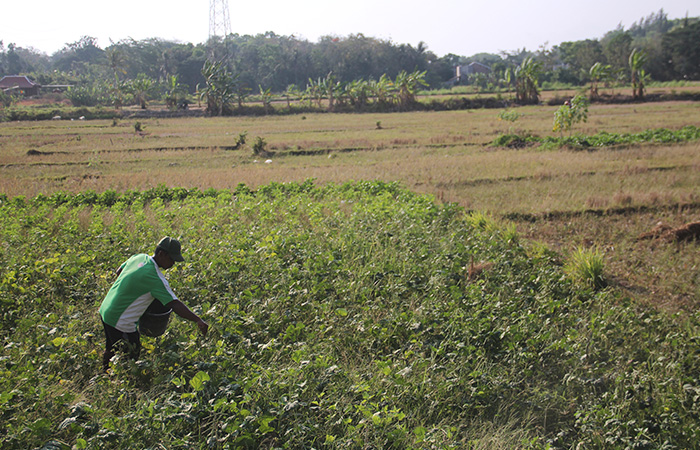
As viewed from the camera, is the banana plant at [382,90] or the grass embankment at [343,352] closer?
the grass embankment at [343,352]

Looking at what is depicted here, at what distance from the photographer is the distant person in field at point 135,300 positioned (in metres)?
4.00

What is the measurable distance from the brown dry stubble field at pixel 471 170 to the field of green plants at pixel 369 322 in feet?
0.38

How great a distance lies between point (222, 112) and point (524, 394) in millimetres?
40730

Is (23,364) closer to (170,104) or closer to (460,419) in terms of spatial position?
(460,419)

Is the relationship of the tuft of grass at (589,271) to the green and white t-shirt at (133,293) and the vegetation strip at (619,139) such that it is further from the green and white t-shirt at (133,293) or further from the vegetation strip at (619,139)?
the vegetation strip at (619,139)

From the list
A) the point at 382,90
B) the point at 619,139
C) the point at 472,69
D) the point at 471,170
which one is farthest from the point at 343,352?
the point at 472,69

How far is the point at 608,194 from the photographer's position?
11.2 meters

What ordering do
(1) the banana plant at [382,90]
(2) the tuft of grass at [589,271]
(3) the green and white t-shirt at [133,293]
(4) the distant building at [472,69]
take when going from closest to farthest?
(3) the green and white t-shirt at [133,293]
(2) the tuft of grass at [589,271]
(1) the banana plant at [382,90]
(4) the distant building at [472,69]

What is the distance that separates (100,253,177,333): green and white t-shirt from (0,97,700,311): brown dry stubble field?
232 inches

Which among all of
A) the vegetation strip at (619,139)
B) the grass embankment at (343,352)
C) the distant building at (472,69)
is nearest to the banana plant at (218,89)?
the vegetation strip at (619,139)

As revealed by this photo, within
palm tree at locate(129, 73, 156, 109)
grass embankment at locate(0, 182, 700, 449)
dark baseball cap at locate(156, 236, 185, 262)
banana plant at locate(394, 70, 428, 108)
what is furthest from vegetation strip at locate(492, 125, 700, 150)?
palm tree at locate(129, 73, 156, 109)

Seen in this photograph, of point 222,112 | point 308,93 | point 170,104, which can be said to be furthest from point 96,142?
point 308,93

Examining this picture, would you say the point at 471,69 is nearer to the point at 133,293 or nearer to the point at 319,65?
the point at 319,65

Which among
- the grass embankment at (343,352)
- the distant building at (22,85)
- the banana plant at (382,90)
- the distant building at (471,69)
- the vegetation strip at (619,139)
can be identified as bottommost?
the grass embankment at (343,352)
